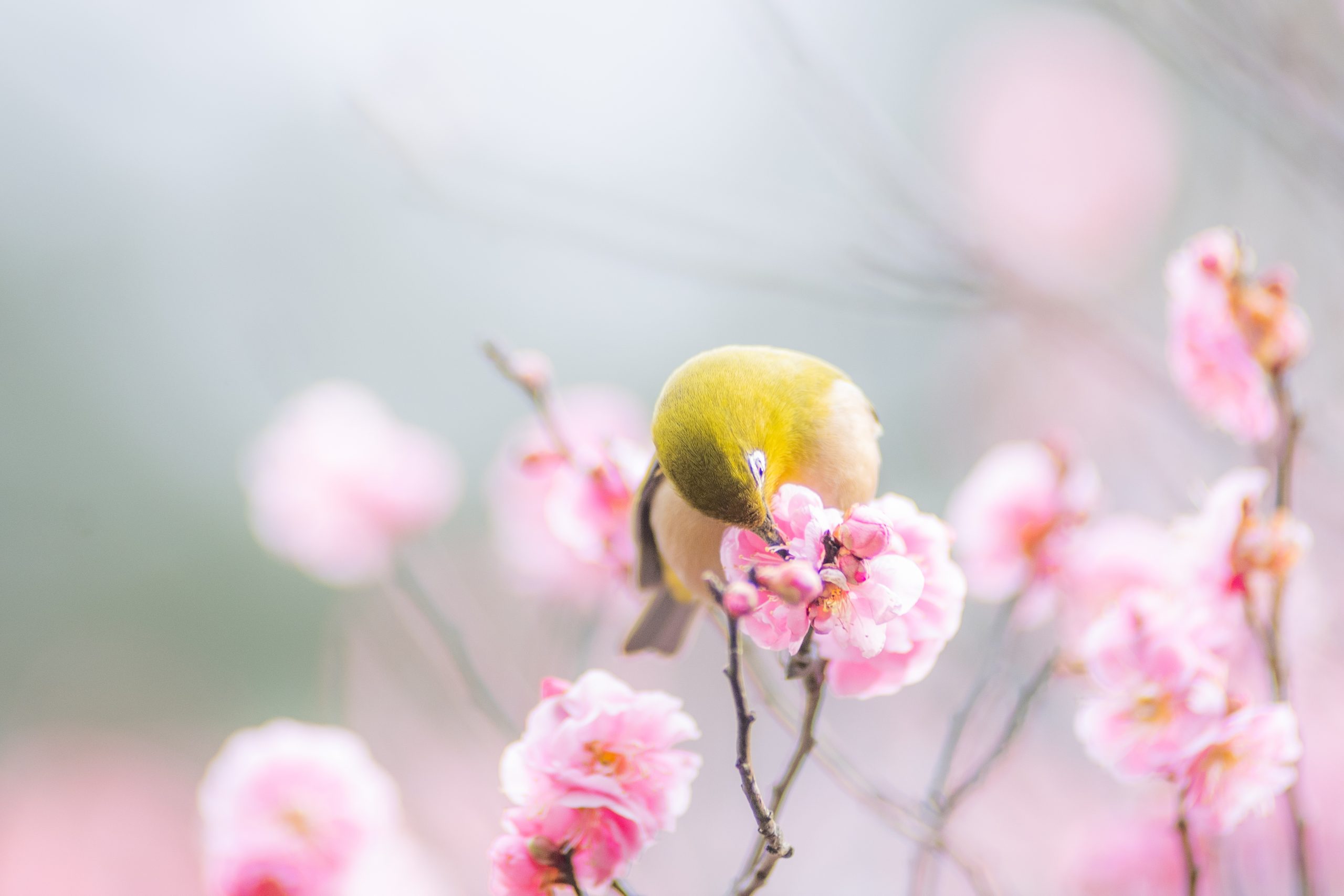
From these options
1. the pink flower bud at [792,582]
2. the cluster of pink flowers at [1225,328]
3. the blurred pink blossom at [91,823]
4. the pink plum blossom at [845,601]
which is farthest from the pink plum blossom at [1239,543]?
the blurred pink blossom at [91,823]

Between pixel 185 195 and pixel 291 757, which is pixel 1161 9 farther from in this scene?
Result: pixel 185 195

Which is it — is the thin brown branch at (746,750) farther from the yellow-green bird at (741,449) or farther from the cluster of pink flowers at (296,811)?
the cluster of pink flowers at (296,811)

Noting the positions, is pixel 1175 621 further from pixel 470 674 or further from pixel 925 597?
pixel 470 674

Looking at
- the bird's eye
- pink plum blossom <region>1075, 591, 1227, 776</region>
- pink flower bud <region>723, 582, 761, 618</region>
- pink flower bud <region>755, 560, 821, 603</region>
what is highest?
the bird's eye

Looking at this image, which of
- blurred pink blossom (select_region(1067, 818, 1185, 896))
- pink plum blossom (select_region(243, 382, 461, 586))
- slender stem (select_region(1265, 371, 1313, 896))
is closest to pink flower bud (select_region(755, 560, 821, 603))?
slender stem (select_region(1265, 371, 1313, 896))

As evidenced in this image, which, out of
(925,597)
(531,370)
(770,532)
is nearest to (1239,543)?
(925,597)

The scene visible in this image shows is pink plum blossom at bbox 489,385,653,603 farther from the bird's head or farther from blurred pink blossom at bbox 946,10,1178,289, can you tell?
blurred pink blossom at bbox 946,10,1178,289
